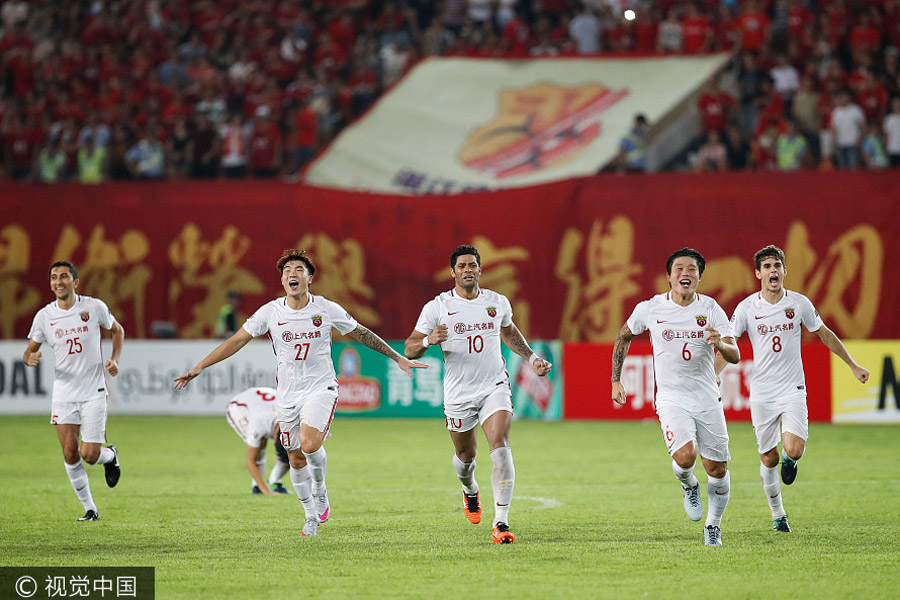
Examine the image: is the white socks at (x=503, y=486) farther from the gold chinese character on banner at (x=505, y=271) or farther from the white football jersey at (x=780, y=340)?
the gold chinese character on banner at (x=505, y=271)

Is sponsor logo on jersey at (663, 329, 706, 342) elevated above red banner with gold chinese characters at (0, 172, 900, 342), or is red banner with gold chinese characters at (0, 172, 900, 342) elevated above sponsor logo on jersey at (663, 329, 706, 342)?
red banner with gold chinese characters at (0, 172, 900, 342)

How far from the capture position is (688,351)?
432 inches

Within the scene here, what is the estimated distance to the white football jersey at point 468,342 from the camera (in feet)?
38.6

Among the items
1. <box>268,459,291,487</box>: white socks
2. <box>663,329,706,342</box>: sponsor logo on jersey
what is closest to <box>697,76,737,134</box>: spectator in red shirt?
<box>268,459,291,487</box>: white socks

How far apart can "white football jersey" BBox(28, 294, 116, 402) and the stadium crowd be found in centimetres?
1486

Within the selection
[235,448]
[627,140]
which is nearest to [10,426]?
[235,448]

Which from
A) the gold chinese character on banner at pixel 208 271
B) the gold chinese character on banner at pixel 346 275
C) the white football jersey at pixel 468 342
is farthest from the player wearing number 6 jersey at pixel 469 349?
the gold chinese character on banner at pixel 208 271

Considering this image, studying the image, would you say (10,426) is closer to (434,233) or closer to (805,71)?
(434,233)

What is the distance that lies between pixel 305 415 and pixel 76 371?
3.10 metres

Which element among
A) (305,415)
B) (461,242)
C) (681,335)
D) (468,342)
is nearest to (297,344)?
(305,415)

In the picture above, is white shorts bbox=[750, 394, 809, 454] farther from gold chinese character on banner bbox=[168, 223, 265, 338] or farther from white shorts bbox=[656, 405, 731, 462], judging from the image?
gold chinese character on banner bbox=[168, 223, 265, 338]

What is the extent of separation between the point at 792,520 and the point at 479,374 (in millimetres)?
3422

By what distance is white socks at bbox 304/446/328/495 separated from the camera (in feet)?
38.1

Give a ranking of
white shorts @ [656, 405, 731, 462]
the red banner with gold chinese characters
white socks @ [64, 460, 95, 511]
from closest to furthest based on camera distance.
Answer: white shorts @ [656, 405, 731, 462], white socks @ [64, 460, 95, 511], the red banner with gold chinese characters
